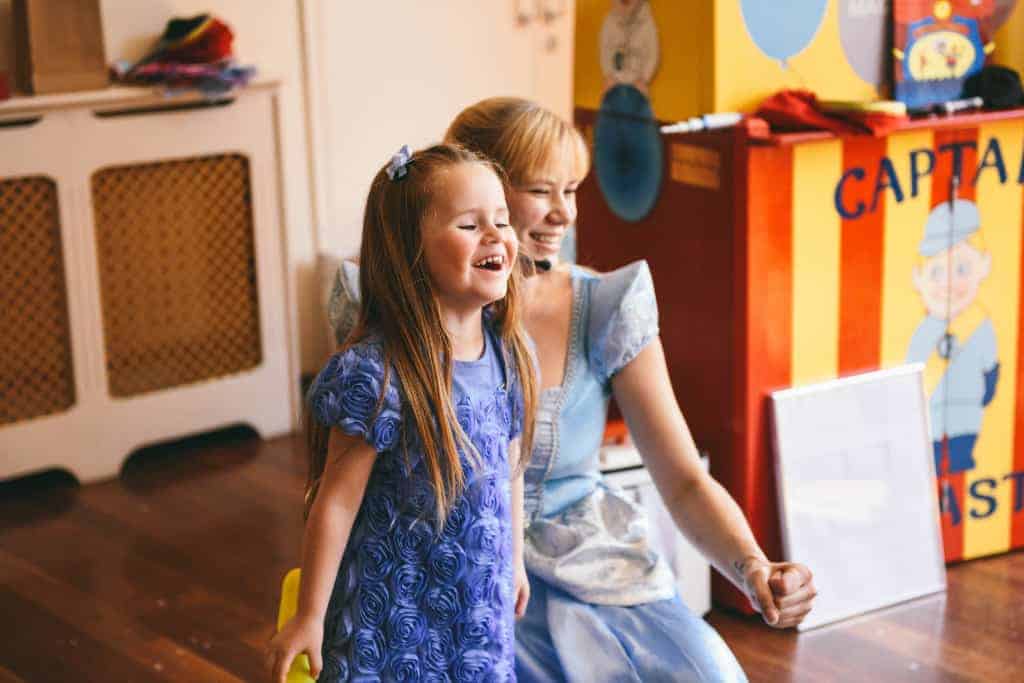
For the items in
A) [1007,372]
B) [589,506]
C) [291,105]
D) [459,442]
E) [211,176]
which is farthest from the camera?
[291,105]

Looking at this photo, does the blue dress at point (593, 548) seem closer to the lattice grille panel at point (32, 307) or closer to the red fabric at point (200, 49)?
the lattice grille panel at point (32, 307)

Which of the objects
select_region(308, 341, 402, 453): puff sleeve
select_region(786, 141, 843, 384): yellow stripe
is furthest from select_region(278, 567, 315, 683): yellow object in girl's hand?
select_region(786, 141, 843, 384): yellow stripe

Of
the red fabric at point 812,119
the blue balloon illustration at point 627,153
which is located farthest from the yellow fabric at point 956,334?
the blue balloon illustration at point 627,153

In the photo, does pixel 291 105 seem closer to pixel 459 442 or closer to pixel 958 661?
pixel 958 661

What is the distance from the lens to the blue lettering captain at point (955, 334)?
2.73 m

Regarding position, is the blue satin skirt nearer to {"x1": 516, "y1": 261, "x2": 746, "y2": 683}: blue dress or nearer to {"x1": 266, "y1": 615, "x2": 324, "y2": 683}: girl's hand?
{"x1": 516, "y1": 261, "x2": 746, "y2": 683}: blue dress

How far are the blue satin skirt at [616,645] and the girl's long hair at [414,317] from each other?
0.32 meters

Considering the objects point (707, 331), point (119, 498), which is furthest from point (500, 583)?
point (119, 498)

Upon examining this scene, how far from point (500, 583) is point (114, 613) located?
1.49m

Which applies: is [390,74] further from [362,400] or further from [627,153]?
[362,400]

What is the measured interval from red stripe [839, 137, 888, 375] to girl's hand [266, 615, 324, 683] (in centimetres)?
145

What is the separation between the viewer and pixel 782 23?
8.36ft

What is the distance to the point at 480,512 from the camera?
5.17 feet

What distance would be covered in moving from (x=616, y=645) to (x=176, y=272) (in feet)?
7.54
